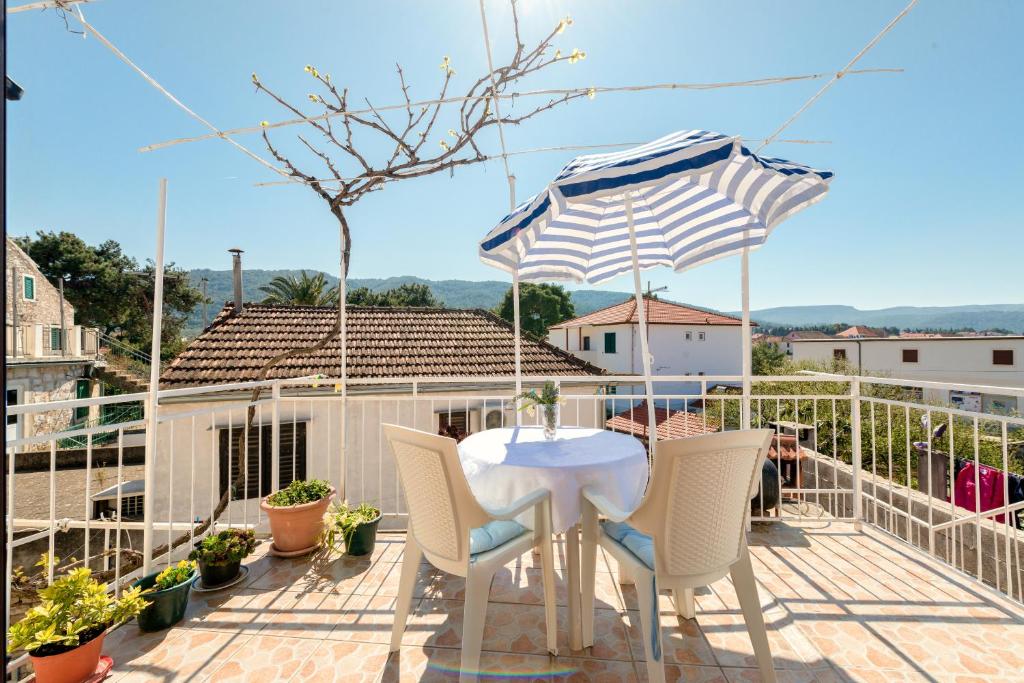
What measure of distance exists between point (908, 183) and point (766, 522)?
2431 centimetres

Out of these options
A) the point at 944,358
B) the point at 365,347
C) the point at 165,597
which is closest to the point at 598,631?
the point at 165,597

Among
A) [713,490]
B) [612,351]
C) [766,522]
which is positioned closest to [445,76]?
[713,490]

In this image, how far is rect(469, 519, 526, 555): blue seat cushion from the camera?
181 centimetres

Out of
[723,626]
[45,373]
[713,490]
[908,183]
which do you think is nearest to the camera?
[713,490]

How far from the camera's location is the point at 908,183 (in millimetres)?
19438

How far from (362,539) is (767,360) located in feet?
121

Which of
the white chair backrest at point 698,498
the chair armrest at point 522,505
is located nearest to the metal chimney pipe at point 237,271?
the chair armrest at point 522,505

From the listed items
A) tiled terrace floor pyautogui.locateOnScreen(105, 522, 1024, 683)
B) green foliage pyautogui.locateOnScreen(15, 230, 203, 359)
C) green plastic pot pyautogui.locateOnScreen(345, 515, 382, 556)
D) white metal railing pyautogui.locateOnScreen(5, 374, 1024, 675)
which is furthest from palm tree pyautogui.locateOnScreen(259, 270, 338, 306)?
tiled terrace floor pyautogui.locateOnScreen(105, 522, 1024, 683)

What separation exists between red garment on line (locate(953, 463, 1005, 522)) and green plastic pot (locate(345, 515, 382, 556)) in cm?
522

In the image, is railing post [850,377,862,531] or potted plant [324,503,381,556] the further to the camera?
railing post [850,377,862,531]

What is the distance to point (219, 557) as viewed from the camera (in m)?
2.47

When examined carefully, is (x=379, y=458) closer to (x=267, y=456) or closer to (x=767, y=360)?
(x=267, y=456)

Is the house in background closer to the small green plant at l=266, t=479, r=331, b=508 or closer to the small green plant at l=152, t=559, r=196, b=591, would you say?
the small green plant at l=266, t=479, r=331, b=508

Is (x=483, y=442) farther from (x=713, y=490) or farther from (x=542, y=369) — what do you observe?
(x=542, y=369)
